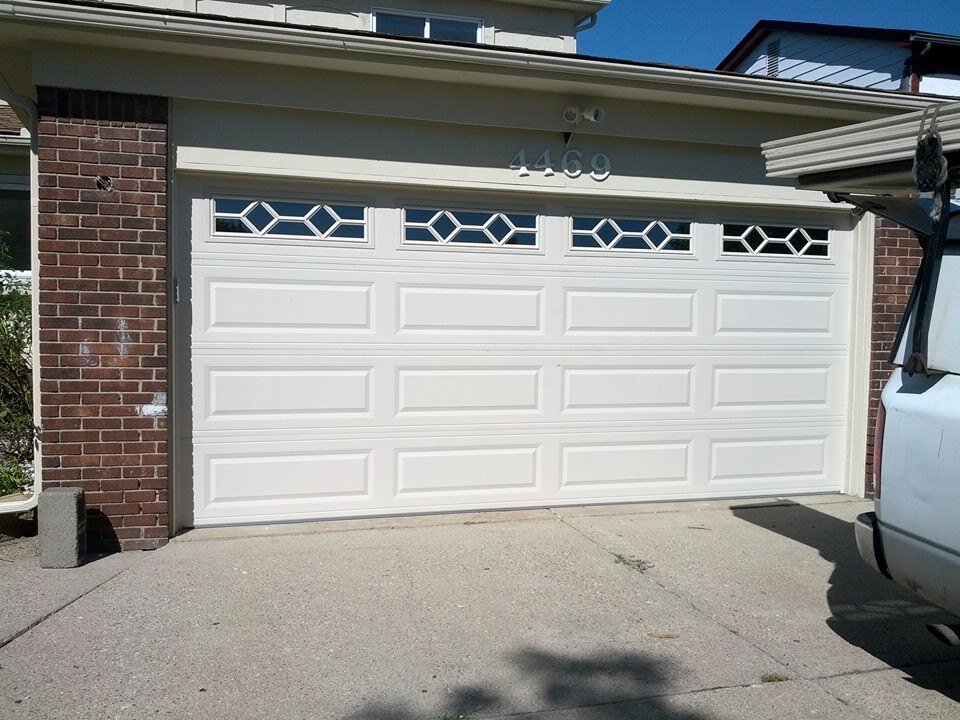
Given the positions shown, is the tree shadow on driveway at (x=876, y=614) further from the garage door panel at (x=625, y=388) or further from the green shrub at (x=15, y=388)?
the green shrub at (x=15, y=388)

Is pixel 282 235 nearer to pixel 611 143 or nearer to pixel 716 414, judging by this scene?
pixel 611 143

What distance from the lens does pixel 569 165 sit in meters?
6.46

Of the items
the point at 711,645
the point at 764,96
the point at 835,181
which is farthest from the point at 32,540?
the point at 764,96

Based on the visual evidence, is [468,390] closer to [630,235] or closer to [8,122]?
[630,235]

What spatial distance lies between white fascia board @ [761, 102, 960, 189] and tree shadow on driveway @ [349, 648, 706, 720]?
249cm

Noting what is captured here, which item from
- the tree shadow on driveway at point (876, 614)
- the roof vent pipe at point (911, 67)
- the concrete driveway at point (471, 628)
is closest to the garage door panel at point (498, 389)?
the concrete driveway at point (471, 628)

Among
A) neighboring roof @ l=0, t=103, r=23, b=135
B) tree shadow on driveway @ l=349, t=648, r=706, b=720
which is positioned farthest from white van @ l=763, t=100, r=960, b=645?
neighboring roof @ l=0, t=103, r=23, b=135

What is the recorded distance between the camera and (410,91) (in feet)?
19.9

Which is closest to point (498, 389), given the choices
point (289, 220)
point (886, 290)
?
point (289, 220)

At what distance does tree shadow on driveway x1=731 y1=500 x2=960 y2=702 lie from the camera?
13.2ft

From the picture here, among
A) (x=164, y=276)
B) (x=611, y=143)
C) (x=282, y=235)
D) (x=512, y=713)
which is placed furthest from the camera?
(x=611, y=143)

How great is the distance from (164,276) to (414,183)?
1852 mm

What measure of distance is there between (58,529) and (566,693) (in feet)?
11.0

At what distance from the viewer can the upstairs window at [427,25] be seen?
936cm
